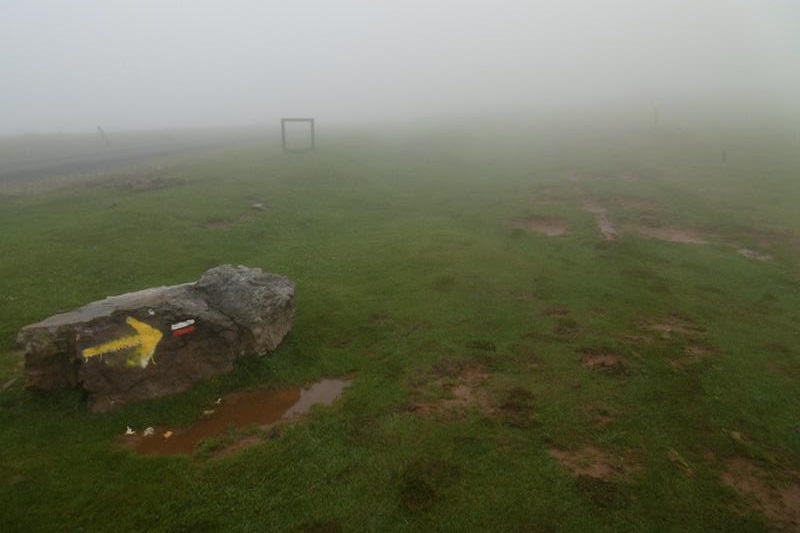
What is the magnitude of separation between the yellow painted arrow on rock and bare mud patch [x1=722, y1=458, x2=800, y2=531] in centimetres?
1291

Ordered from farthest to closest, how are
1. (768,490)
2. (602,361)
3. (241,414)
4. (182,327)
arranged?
(602,361) → (182,327) → (241,414) → (768,490)

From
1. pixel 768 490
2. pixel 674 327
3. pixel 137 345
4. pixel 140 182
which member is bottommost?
pixel 768 490

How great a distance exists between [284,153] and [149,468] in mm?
50437

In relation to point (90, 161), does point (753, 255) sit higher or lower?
lower

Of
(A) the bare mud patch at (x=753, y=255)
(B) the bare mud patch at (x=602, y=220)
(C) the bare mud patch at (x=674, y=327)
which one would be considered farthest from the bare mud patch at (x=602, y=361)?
(A) the bare mud patch at (x=753, y=255)

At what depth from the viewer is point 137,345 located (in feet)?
42.4

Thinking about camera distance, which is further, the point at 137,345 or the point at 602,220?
the point at 602,220

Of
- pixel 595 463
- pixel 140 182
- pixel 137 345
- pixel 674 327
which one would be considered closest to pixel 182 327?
pixel 137 345

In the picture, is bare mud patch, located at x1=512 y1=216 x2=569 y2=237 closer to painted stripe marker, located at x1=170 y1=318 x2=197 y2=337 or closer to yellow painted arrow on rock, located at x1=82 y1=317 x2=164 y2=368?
painted stripe marker, located at x1=170 y1=318 x2=197 y2=337

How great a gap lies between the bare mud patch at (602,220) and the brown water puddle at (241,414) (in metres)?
19.6

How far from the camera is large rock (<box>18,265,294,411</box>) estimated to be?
1245 centimetres

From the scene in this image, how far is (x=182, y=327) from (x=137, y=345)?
1.09m

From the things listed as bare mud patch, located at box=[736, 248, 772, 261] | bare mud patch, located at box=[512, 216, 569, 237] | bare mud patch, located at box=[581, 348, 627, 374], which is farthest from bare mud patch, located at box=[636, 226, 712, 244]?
bare mud patch, located at box=[581, 348, 627, 374]

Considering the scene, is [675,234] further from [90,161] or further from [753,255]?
[90,161]
